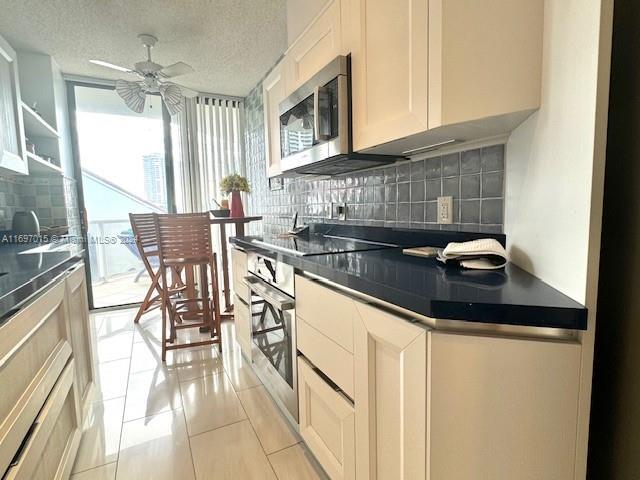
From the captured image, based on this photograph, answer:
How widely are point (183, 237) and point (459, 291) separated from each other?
2160mm

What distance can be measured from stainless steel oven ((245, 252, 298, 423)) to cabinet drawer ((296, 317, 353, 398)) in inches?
3.5

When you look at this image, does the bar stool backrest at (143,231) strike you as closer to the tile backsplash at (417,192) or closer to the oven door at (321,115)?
the tile backsplash at (417,192)

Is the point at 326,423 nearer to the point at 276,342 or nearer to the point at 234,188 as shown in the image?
the point at 276,342

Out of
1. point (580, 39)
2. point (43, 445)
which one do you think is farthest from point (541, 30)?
point (43, 445)

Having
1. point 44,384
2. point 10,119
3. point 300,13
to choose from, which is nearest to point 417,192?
point 300,13

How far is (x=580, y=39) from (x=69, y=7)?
2.79 metres

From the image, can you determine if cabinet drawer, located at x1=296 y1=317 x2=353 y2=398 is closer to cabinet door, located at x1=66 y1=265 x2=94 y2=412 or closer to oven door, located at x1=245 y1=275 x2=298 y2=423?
oven door, located at x1=245 y1=275 x2=298 y2=423

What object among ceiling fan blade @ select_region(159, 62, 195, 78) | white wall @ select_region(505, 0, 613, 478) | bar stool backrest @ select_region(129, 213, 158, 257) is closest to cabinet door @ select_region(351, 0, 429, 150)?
white wall @ select_region(505, 0, 613, 478)

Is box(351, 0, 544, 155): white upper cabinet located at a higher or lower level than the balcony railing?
higher

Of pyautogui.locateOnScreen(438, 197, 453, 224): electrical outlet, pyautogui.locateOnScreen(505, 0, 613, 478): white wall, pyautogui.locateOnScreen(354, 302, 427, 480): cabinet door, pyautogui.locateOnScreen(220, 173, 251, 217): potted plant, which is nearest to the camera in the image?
pyautogui.locateOnScreen(505, 0, 613, 478): white wall

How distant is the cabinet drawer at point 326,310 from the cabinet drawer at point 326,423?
0.20m

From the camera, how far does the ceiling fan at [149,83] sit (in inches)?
97.9

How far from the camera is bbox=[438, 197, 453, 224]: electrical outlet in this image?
1365 mm

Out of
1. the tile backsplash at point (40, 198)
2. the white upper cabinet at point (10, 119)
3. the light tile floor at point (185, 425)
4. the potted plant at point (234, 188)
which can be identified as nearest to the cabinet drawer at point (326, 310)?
the light tile floor at point (185, 425)
